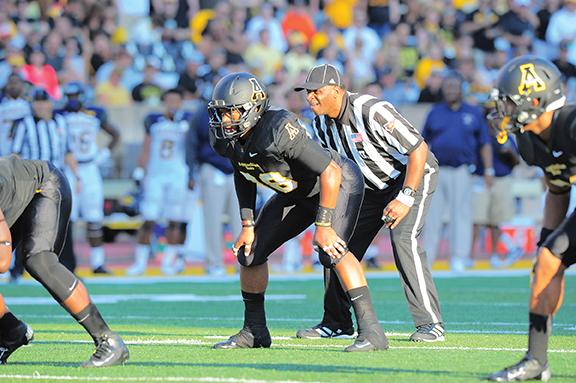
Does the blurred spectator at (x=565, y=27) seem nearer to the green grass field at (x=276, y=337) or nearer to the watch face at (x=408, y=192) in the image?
the green grass field at (x=276, y=337)

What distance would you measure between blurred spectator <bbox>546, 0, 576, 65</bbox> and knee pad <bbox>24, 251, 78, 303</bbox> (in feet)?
45.9

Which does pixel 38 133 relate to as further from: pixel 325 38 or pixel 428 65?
pixel 428 65

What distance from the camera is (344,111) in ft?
26.5

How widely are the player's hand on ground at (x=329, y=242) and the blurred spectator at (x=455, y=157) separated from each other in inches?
252

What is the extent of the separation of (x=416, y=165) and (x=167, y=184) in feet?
22.6

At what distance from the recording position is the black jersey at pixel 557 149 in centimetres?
581

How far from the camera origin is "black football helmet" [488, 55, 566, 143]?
5887 millimetres

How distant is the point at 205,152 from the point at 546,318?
8285 millimetres

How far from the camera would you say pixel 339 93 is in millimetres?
7977

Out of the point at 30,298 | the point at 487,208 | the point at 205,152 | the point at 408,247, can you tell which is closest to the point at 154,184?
the point at 205,152

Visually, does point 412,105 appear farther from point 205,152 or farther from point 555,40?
point 205,152

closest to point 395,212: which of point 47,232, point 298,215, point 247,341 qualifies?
point 298,215

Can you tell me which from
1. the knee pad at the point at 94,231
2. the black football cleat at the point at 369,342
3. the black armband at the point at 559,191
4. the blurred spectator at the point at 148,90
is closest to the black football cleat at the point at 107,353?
the black football cleat at the point at 369,342

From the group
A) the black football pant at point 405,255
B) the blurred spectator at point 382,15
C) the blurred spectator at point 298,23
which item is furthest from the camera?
the blurred spectator at point 382,15
